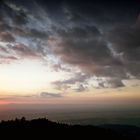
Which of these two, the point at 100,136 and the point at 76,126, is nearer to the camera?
the point at 100,136

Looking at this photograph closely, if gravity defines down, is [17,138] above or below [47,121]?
below

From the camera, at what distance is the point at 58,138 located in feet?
259

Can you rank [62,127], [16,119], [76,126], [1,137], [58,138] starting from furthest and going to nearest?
[76,126] → [62,127] → [16,119] → [58,138] → [1,137]

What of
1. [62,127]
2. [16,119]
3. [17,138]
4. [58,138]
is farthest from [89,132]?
[17,138]

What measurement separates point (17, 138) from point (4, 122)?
1566 centimetres

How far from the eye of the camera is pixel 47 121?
96.3 metres

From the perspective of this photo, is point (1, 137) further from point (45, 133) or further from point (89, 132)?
point (89, 132)

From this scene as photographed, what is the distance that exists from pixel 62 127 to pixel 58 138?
47.2 ft

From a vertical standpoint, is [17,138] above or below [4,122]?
below

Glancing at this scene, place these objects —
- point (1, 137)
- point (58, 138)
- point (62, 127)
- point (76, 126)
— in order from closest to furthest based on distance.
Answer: point (1, 137)
point (58, 138)
point (62, 127)
point (76, 126)

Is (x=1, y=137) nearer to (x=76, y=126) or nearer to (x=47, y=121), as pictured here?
(x=47, y=121)

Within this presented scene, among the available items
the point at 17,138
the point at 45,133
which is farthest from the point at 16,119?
the point at 17,138

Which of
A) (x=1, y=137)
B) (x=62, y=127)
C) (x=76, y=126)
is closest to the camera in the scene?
(x=1, y=137)

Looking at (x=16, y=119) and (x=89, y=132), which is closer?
(x=16, y=119)
